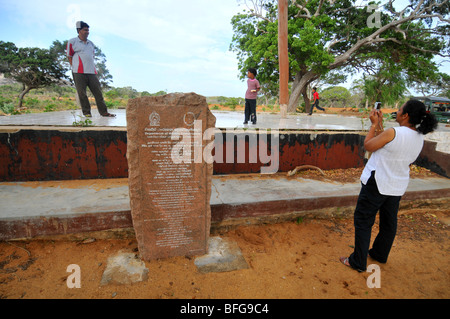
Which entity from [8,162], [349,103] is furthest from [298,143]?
[349,103]

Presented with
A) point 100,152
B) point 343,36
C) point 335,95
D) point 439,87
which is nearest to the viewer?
point 100,152

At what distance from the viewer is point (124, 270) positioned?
6.94 ft

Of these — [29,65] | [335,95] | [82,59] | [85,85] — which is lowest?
[85,85]

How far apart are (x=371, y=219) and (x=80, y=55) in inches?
213

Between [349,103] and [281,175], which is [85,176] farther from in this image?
[349,103]

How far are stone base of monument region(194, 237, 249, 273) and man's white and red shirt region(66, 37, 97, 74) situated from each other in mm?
4223

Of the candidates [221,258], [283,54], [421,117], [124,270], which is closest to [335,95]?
[283,54]

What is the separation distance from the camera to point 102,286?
1941mm

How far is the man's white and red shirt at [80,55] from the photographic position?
4438 mm

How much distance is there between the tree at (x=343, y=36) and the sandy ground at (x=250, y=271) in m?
11.5

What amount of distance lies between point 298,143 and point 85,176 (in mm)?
3449

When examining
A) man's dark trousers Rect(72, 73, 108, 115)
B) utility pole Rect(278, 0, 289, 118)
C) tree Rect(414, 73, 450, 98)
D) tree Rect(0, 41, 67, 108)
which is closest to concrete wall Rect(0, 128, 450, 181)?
man's dark trousers Rect(72, 73, 108, 115)

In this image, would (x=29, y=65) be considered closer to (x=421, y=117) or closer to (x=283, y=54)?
(x=283, y=54)

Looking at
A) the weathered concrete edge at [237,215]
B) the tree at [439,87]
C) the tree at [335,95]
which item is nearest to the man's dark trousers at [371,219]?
the weathered concrete edge at [237,215]
